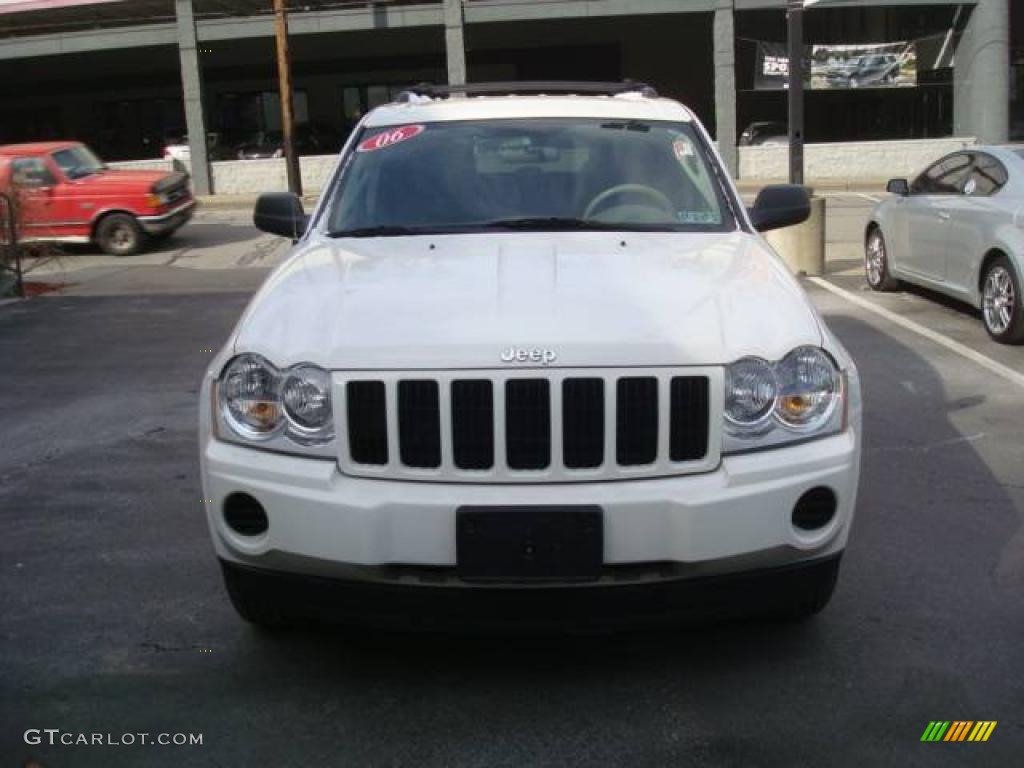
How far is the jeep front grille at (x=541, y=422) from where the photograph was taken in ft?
10.2

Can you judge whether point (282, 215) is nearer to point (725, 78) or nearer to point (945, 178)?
point (945, 178)

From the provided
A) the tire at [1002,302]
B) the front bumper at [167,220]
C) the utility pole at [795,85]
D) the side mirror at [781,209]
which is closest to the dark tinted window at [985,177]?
the tire at [1002,302]

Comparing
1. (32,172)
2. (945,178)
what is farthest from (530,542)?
(32,172)

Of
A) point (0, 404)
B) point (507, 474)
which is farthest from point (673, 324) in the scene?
point (0, 404)

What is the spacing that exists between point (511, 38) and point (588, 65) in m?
2.98

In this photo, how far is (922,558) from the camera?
14.7ft

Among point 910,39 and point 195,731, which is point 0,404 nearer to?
point 195,731

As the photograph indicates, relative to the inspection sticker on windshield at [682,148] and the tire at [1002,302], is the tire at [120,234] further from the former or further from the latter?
the inspection sticker on windshield at [682,148]

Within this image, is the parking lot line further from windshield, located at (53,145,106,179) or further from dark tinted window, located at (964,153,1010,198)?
windshield, located at (53,145,106,179)

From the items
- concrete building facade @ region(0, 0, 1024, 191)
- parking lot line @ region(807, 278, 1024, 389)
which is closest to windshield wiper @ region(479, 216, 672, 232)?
parking lot line @ region(807, 278, 1024, 389)

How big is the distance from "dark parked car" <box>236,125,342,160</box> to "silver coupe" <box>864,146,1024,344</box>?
21.0 meters

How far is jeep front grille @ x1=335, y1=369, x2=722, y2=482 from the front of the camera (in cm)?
312

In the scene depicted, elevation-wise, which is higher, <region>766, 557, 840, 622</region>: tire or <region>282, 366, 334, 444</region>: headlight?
<region>282, 366, 334, 444</region>: headlight

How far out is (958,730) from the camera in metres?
3.21
